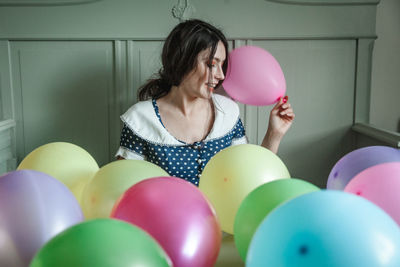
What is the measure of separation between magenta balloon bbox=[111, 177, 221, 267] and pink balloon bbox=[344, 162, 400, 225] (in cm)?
30

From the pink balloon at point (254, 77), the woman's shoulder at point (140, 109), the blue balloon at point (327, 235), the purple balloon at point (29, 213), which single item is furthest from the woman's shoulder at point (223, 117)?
the blue balloon at point (327, 235)

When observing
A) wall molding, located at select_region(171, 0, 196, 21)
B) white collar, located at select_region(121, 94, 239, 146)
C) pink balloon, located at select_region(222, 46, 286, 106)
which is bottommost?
white collar, located at select_region(121, 94, 239, 146)

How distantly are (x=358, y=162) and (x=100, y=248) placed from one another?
0.69m

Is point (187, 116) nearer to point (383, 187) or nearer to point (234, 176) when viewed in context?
point (234, 176)

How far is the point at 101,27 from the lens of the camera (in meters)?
1.86

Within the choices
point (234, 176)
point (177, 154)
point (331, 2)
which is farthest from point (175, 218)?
point (331, 2)

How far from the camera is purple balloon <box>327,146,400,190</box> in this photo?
3.22 feet

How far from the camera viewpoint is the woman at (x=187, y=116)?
4.84 ft

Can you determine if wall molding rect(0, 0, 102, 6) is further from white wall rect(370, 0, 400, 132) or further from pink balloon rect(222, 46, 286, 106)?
white wall rect(370, 0, 400, 132)

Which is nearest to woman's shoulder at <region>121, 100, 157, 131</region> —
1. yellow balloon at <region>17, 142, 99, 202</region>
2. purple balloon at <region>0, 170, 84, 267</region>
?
yellow balloon at <region>17, 142, 99, 202</region>

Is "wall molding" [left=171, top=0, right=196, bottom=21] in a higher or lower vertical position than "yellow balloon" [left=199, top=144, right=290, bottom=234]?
higher

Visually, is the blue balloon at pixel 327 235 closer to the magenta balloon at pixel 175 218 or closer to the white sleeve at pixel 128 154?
the magenta balloon at pixel 175 218

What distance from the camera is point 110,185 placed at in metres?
0.87

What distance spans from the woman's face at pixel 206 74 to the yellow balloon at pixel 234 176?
1.73 ft
